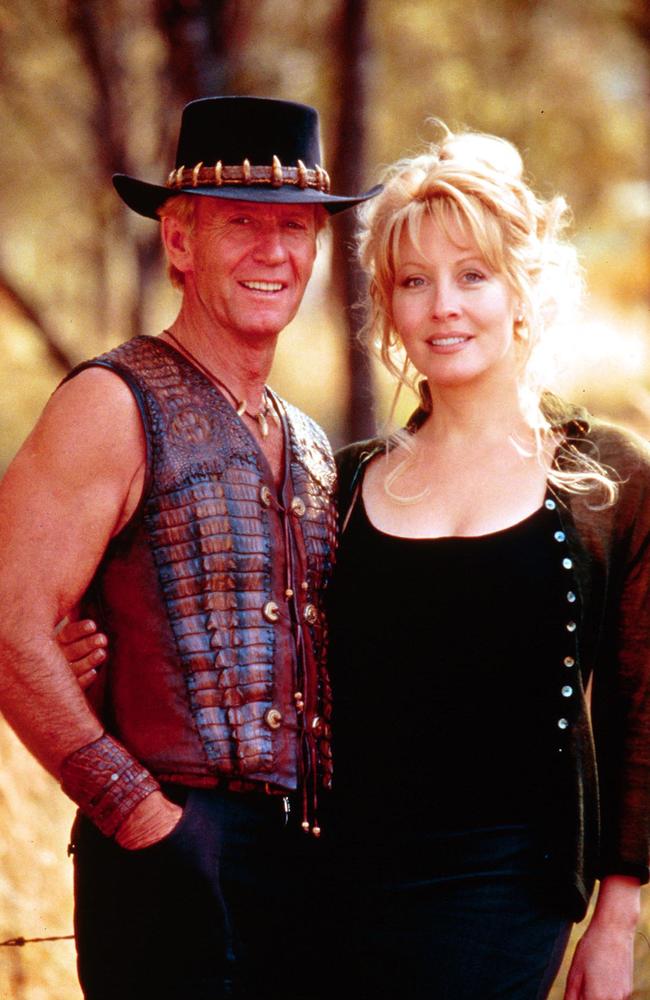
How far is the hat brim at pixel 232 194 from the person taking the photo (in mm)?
2971

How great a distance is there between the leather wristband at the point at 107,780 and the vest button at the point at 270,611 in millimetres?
406

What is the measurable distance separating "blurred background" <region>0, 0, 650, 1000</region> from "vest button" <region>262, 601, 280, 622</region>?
0.95 m

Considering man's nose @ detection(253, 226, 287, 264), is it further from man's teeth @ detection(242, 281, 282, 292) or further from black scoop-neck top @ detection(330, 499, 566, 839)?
black scoop-neck top @ detection(330, 499, 566, 839)

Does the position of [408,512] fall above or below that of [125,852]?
above

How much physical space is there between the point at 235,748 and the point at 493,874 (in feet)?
2.02

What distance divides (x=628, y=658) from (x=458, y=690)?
0.41 meters

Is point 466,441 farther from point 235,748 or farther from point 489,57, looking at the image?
point 489,57

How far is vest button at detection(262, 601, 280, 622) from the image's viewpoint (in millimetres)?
2922

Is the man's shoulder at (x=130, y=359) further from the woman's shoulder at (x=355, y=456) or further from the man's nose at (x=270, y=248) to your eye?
the woman's shoulder at (x=355, y=456)

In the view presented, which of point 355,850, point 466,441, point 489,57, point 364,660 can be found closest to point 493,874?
point 355,850

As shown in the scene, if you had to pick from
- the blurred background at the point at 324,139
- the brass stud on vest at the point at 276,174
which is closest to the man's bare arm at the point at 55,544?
the brass stud on vest at the point at 276,174

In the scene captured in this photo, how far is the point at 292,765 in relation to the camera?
2.94m

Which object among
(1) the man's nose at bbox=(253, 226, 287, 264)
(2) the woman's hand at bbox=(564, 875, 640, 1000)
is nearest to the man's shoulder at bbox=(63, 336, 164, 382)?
(1) the man's nose at bbox=(253, 226, 287, 264)

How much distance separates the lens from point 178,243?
3.15 m
